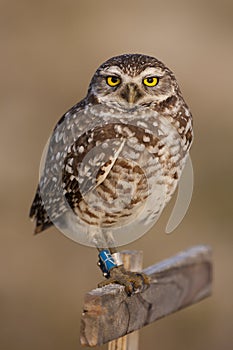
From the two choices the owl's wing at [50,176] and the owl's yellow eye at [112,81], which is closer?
the owl's yellow eye at [112,81]

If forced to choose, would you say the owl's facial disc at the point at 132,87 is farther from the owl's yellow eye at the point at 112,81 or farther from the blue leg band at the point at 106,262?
the blue leg band at the point at 106,262

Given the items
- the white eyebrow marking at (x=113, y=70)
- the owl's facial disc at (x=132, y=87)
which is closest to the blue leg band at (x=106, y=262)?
the owl's facial disc at (x=132, y=87)

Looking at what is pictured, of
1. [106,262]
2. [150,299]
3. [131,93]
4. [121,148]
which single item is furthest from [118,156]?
[150,299]

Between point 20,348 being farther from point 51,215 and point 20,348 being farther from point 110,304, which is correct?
point 110,304

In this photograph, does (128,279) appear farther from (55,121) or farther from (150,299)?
(55,121)

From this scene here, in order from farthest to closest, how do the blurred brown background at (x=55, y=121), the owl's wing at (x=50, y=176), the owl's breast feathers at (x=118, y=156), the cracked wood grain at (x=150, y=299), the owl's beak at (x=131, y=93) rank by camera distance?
the blurred brown background at (x=55, y=121) → the owl's wing at (x=50, y=176) → the owl's breast feathers at (x=118, y=156) → the owl's beak at (x=131, y=93) → the cracked wood grain at (x=150, y=299)
